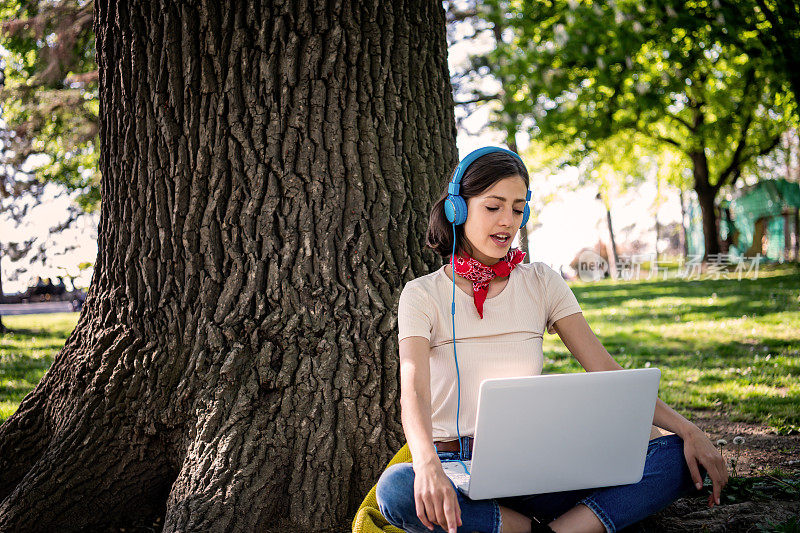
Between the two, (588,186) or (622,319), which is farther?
(588,186)

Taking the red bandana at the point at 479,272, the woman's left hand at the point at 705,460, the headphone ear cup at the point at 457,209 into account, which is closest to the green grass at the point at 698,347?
the woman's left hand at the point at 705,460

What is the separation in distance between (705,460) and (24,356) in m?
8.34

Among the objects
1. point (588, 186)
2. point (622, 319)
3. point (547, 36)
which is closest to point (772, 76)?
point (547, 36)

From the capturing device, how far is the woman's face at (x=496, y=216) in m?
2.55

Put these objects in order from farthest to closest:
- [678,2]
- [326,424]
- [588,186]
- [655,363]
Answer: [588,186], [678,2], [655,363], [326,424]

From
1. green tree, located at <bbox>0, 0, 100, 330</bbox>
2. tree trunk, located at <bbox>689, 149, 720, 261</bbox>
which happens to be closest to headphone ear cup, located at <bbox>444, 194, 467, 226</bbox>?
green tree, located at <bbox>0, 0, 100, 330</bbox>

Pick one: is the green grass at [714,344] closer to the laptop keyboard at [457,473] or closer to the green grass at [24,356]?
the laptop keyboard at [457,473]

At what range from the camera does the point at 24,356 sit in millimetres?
8391

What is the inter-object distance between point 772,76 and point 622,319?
6665 mm

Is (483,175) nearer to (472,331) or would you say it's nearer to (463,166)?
(463,166)

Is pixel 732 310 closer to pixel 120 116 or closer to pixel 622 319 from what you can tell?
pixel 622 319

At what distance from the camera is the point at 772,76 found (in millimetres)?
13180

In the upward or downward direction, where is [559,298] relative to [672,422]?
upward

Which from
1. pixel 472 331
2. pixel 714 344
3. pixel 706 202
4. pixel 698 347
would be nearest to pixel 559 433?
pixel 472 331
